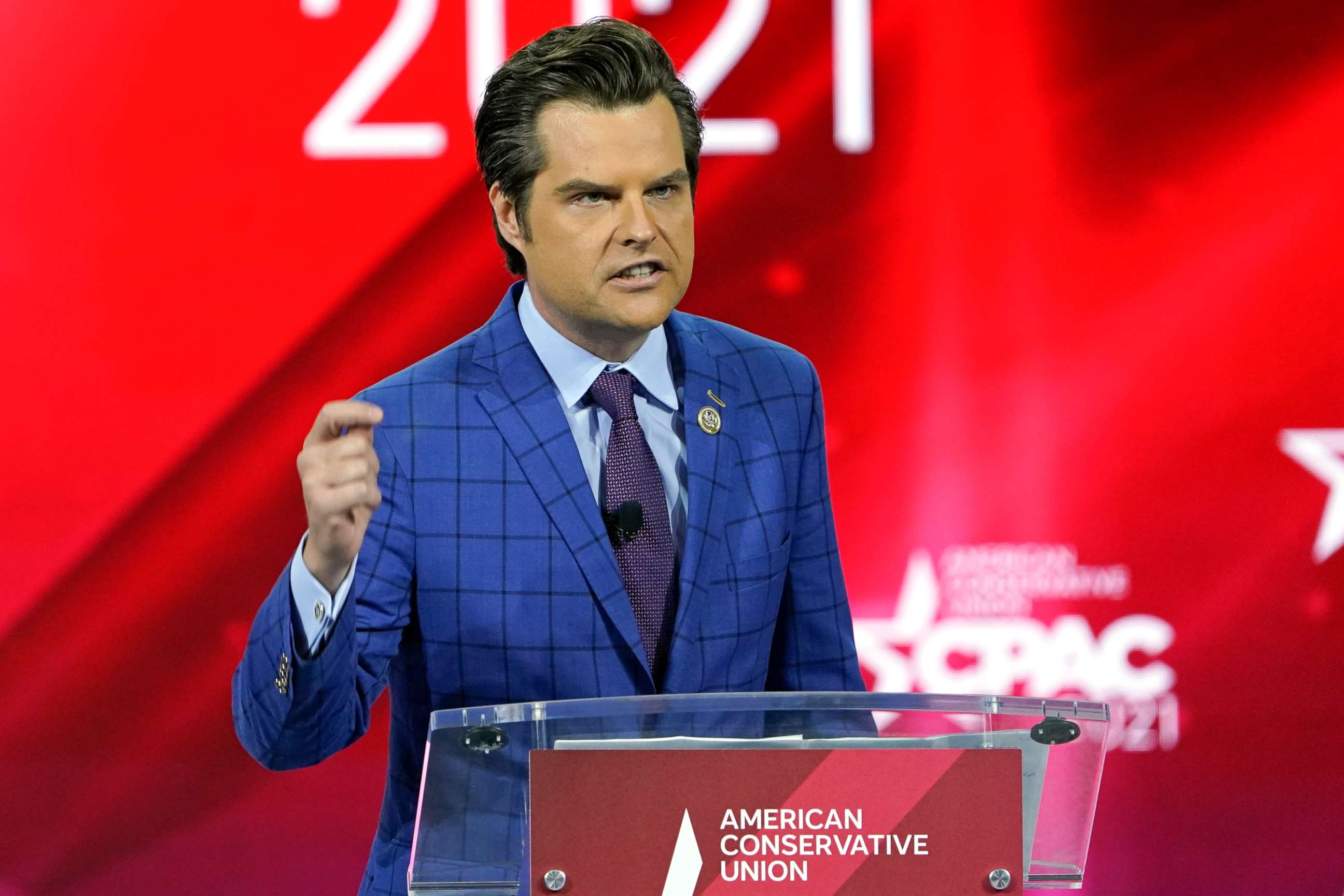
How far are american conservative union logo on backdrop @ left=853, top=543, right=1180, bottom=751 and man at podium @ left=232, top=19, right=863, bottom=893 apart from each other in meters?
1.23

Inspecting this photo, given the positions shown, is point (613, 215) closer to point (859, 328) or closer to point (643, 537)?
point (643, 537)

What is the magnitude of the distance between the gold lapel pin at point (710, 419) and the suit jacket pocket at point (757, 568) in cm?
15

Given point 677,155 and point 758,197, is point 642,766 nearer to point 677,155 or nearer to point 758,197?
point 677,155

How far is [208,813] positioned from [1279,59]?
8.64ft

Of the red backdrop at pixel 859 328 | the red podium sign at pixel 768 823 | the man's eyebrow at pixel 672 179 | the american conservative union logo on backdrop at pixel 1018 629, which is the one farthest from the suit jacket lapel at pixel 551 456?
the american conservative union logo on backdrop at pixel 1018 629

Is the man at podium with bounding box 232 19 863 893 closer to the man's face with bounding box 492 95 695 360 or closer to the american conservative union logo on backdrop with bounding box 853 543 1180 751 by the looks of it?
the man's face with bounding box 492 95 695 360

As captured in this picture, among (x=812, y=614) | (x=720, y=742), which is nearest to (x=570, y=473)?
(x=812, y=614)

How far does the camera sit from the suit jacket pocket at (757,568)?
1607 millimetres

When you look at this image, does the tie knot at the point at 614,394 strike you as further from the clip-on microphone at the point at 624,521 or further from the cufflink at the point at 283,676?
the cufflink at the point at 283,676

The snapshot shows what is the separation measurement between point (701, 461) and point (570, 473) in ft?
0.51

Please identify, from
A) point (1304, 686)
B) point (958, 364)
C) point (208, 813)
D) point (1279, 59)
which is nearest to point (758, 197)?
point (958, 364)

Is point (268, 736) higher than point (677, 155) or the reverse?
the reverse

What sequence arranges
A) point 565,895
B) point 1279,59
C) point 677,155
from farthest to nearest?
point 1279,59, point 677,155, point 565,895

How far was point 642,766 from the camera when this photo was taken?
40.7 inches
